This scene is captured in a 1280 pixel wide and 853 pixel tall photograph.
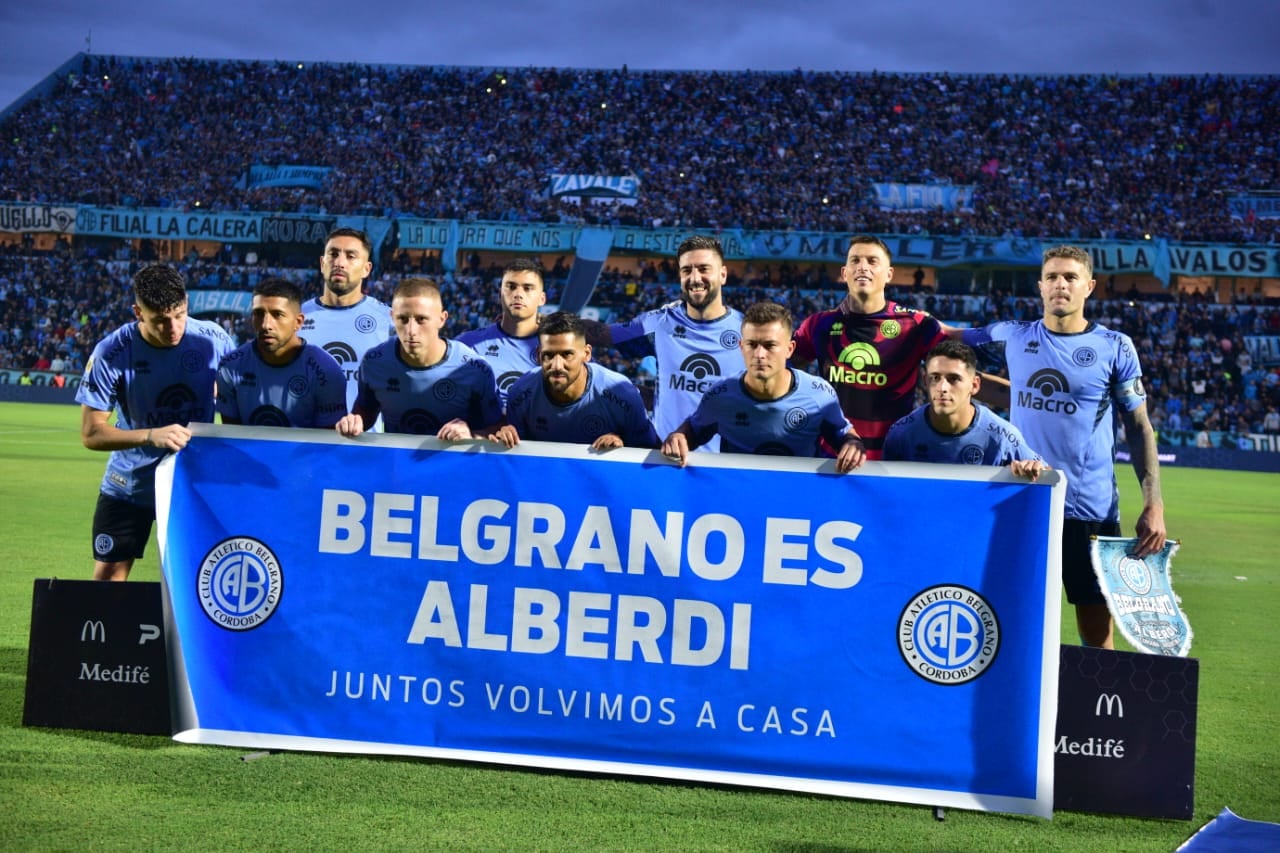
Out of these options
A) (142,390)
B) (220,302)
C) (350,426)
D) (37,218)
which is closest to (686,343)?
A: (350,426)

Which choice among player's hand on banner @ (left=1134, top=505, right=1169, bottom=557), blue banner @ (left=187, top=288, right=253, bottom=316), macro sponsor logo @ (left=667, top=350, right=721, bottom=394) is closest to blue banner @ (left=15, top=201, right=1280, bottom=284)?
blue banner @ (left=187, top=288, right=253, bottom=316)

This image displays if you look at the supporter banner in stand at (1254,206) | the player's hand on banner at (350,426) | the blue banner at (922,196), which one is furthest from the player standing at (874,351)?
the supporter banner in stand at (1254,206)

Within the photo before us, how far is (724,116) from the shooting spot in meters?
46.4

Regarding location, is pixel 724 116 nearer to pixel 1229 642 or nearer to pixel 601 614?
pixel 1229 642

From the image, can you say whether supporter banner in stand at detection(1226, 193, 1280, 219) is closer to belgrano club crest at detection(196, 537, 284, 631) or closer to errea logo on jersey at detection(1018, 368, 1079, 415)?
errea logo on jersey at detection(1018, 368, 1079, 415)

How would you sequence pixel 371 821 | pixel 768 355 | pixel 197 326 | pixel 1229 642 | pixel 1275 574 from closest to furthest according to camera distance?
pixel 371 821, pixel 768 355, pixel 197 326, pixel 1229 642, pixel 1275 574

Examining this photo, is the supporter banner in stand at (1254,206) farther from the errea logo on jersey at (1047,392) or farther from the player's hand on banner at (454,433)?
the player's hand on banner at (454,433)

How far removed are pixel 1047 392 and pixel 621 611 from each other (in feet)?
7.96

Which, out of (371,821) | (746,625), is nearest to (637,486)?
(746,625)

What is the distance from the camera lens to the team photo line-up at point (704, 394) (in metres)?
5.07

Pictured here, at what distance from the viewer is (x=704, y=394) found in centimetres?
587

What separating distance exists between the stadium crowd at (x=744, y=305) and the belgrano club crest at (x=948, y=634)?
27448 millimetres

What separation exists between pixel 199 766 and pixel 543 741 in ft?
4.39

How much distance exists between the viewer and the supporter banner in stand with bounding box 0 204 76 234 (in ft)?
140
